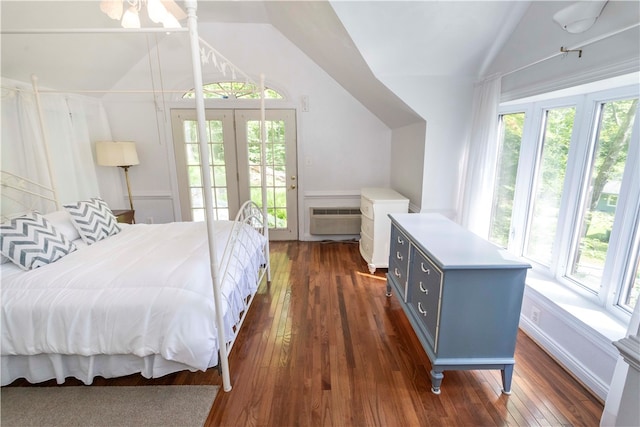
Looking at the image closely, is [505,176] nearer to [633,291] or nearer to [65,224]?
[633,291]

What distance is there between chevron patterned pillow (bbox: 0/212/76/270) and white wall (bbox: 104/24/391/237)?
2.10m

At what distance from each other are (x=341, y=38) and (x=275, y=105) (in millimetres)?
1631

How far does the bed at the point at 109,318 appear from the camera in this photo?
159cm

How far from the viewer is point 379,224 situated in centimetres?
328

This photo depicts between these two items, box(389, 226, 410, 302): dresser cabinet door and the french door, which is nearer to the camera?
box(389, 226, 410, 302): dresser cabinet door

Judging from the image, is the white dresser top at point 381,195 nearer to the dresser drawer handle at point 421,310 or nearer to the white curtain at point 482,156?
the white curtain at point 482,156

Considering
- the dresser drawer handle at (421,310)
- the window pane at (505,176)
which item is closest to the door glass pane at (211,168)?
the dresser drawer handle at (421,310)

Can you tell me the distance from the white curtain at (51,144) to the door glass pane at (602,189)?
4.56 meters

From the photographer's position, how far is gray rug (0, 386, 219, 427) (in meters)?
1.53

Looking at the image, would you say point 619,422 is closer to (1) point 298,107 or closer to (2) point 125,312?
(2) point 125,312

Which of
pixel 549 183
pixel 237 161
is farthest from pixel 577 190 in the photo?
pixel 237 161

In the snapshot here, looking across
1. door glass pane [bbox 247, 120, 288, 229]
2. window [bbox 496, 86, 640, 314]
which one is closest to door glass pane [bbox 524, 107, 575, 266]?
window [bbox 496, 86, 640, 314]

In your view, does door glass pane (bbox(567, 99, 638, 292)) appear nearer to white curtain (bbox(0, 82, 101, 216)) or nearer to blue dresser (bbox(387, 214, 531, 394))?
blue dresser (bbox(387, 214, 531, 394))

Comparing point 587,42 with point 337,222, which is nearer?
point 587,42
